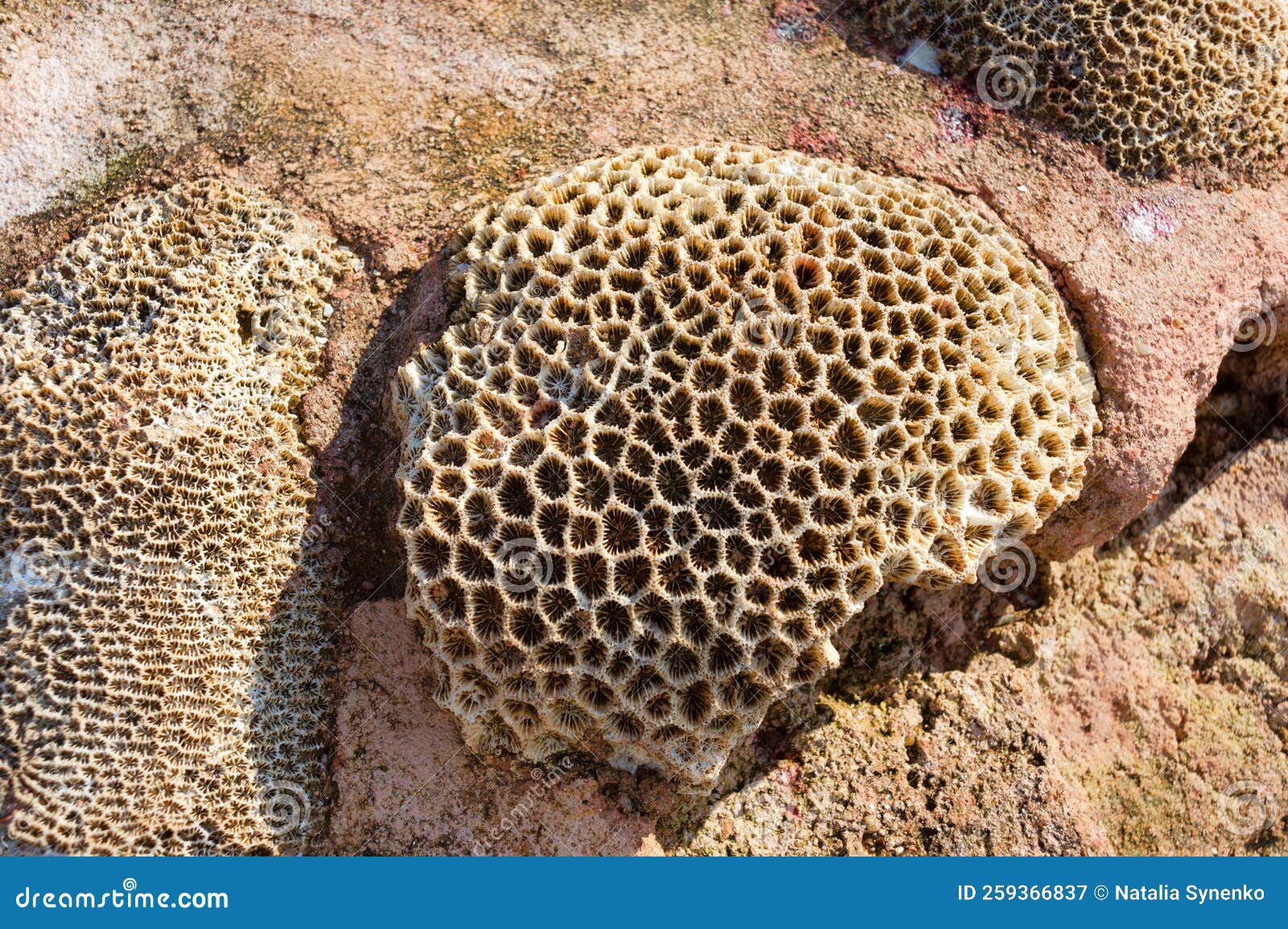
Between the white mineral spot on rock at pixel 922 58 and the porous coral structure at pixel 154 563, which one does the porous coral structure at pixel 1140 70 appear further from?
the porous coral structure at pixel 154 563

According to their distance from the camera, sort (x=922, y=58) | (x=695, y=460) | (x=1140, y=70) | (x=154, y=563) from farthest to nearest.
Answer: (x=922, y=58) < (x=1140, y=70) < (x=154, y=563) < (x=695, y=460)

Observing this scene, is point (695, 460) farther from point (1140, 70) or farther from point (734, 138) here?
point (1140, 70)

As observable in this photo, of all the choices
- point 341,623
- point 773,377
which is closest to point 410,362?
point 341,623

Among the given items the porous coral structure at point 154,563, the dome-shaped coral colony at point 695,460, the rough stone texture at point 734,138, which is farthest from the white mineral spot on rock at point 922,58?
the porous coral structure at point 154,563

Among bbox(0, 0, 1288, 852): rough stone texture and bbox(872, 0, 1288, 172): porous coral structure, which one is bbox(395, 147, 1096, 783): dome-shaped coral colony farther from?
bbox(872, 0, 1288, 172): porous coral structure

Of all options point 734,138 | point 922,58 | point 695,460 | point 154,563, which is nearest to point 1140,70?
point 922,58

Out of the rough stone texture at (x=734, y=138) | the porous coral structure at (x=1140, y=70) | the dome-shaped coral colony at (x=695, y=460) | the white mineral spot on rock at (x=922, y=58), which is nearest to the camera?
the dome-shaped coral colony at (x=695, y=460)
